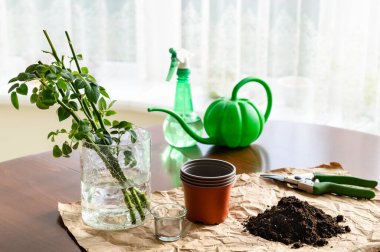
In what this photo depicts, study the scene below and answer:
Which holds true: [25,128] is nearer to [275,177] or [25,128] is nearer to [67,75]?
[275,177]

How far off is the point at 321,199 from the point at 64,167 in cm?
59

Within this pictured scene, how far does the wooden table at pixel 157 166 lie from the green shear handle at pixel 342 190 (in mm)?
133

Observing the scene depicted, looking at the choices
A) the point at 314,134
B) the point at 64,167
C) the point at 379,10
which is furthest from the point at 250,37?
the point at 64,167

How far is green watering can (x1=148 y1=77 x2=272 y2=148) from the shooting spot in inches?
56.3

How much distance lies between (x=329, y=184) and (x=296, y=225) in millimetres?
221

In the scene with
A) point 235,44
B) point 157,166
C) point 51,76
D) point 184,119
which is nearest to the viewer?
point 51,76

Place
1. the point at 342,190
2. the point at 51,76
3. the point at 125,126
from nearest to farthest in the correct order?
the point at 51,76, the point at 125,126, the point at 342,190

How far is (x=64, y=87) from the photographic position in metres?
0.92

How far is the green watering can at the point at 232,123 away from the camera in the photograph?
4.69ft

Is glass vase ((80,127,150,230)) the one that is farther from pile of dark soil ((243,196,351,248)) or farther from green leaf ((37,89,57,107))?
pile of dark soil ((243,196,351,248))

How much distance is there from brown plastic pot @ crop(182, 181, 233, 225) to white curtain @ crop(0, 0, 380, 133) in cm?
120

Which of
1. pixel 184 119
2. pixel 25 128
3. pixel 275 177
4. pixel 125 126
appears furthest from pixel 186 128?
pixel 25 128

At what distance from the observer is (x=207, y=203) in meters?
1.01

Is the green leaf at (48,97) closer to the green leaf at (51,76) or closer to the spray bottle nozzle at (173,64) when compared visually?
the green leaf at (51,76)
